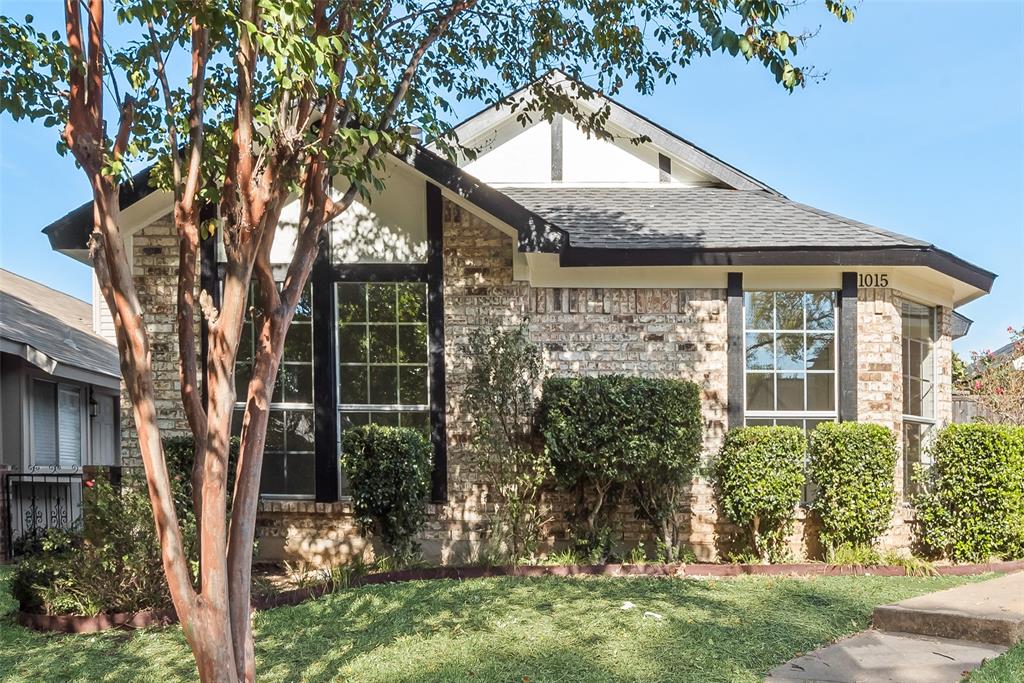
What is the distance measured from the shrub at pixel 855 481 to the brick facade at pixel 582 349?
60cm

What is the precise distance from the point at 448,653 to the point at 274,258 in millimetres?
5179

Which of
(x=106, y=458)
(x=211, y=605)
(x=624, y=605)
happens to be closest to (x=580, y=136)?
(x=624, y=605)

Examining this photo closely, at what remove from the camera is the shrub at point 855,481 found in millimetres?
8625

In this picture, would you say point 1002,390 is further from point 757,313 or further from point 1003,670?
point 1003,670

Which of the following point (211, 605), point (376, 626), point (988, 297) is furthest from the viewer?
point (988, 297)

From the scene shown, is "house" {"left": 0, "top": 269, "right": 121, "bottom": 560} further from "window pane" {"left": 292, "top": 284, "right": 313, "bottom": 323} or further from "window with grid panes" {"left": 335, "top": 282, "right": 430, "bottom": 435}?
"window with grid panes" {"left": 335, "top": 282, "right": 430, "bottom": 435}

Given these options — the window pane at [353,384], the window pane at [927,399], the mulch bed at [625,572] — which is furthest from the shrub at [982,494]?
the window pane at [353,384]

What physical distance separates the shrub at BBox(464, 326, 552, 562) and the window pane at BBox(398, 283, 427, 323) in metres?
0.78

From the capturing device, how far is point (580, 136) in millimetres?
11352

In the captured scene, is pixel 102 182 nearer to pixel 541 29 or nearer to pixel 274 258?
pixel 541 29

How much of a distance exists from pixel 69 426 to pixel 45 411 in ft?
3.26

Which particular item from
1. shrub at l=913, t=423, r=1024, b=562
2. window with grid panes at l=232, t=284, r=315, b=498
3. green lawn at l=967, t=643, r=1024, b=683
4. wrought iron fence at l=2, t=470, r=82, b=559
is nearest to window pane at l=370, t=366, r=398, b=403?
window with grid panes at l=232, t=284, r=315, b=498

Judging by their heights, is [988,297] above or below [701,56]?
below

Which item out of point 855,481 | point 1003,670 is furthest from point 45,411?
point 1003,670
